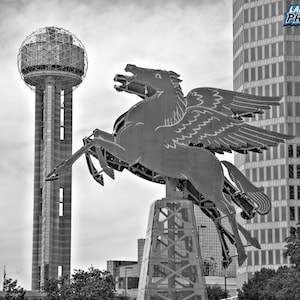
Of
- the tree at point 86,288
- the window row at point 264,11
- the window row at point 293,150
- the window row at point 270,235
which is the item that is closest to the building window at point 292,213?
the window row at point 270,235

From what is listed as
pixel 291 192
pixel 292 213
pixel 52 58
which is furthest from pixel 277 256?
pixel 52 58

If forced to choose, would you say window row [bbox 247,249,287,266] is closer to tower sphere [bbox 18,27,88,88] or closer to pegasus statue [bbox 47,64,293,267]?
pegasus statue [bbox 47,64,293,267]

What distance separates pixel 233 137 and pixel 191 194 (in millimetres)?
3446

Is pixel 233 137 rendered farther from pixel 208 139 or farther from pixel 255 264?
pixel 255 264

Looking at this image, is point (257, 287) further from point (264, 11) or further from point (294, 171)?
point (264, 11)

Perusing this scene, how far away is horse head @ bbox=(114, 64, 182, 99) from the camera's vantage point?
159ft

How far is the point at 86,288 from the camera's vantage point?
286 ft

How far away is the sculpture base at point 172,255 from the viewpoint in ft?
154

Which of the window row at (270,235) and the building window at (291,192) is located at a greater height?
the building window at (291,192)

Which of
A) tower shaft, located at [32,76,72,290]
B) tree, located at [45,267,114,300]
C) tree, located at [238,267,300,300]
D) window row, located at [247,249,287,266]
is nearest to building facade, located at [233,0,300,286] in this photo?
window row, located at [247,249,287,266]

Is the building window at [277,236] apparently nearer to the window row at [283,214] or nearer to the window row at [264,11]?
the window row at [283,214]

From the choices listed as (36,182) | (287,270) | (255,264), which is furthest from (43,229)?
(287,270)

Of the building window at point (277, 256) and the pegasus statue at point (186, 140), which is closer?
the pegasus statue at point (186, 140)

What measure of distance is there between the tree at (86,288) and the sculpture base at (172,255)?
38.6m
